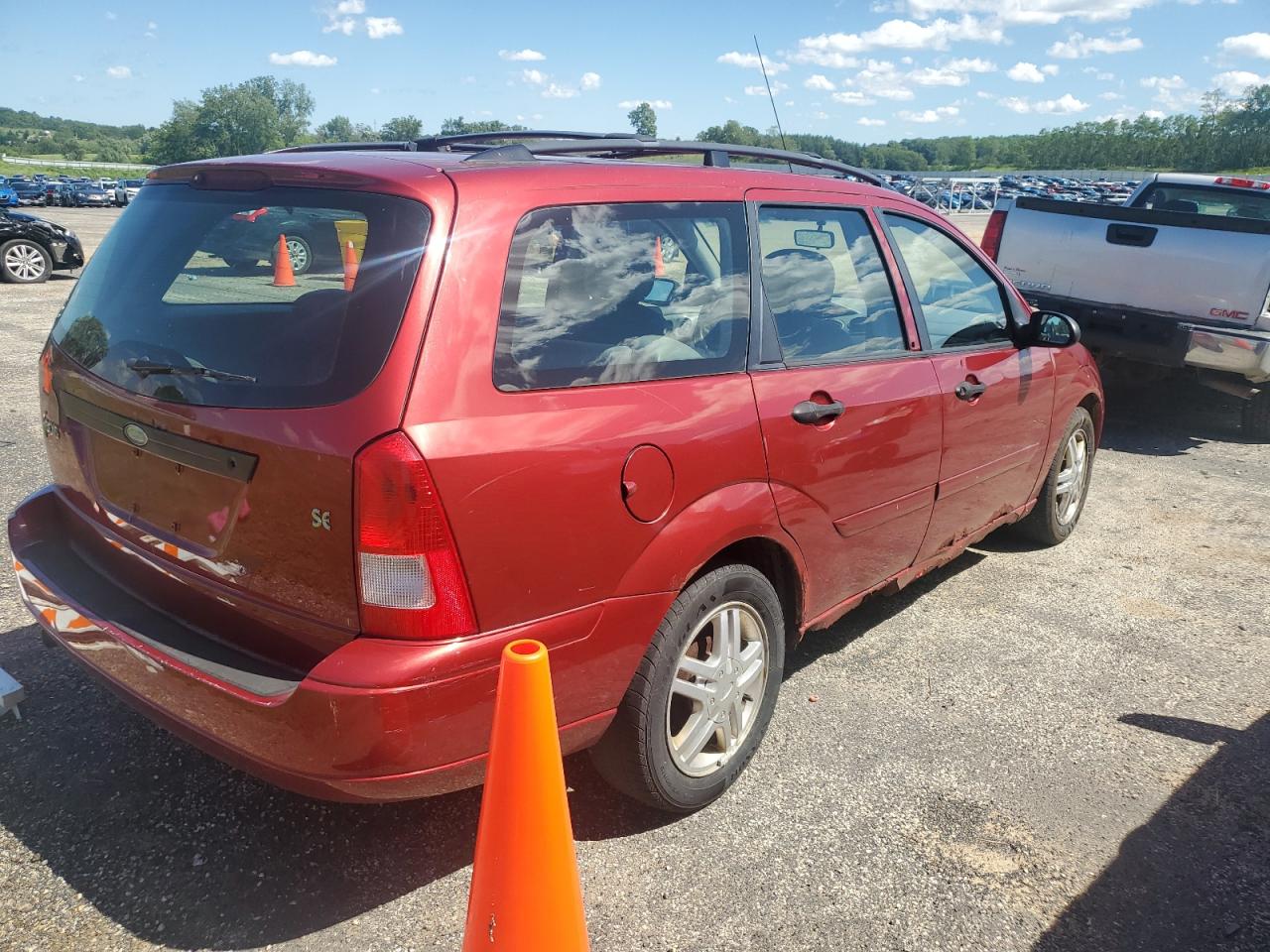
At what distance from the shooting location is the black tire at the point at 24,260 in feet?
46.2

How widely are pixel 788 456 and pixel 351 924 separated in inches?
67.4

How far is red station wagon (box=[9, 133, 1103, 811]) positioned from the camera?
81.4 inches

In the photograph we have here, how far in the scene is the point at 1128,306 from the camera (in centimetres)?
741

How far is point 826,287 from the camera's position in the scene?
3.24m

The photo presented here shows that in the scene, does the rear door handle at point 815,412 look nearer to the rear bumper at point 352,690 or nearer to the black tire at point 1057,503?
the rear bumper at point 352,690

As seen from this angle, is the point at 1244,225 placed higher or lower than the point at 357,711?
higher

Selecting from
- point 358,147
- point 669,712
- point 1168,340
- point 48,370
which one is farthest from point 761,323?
point 1168,340

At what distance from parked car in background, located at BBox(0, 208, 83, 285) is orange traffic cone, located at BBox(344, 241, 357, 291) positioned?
1482 cm

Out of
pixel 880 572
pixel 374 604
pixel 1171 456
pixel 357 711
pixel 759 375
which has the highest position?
pixel 759 375

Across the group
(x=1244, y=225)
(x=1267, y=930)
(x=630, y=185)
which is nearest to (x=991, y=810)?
(x=1267, y=930)

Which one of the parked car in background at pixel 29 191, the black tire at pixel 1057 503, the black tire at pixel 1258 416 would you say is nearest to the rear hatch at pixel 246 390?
the black tire at pixel 1057 503

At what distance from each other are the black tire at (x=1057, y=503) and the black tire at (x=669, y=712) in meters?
2.63

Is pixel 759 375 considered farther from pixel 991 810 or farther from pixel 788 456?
pixel 991 810

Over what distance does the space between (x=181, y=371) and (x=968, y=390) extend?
2775mm
